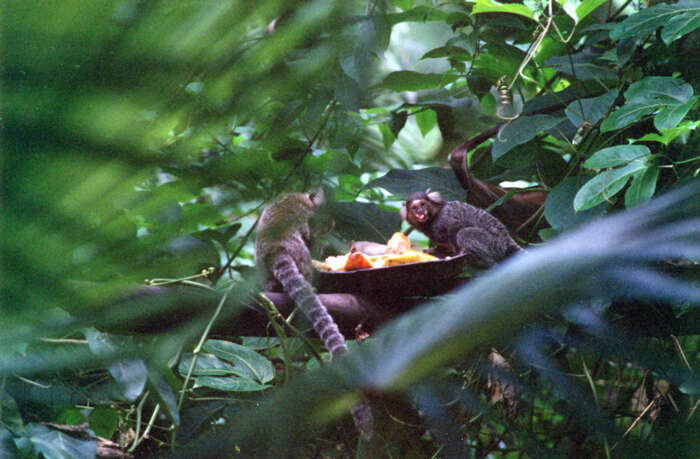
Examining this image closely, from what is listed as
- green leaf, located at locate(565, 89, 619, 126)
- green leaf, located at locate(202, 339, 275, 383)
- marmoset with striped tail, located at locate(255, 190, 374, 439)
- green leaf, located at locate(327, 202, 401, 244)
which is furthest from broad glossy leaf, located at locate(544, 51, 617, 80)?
green leaf, located at locate(202, 339, 275, 383)

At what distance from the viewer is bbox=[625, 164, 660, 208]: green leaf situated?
1117mm

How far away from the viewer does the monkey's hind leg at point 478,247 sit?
4.54 ft

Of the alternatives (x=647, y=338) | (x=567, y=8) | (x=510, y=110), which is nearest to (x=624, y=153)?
(x=567, y=8)

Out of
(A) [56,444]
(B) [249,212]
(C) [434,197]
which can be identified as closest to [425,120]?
(C) [434,197]

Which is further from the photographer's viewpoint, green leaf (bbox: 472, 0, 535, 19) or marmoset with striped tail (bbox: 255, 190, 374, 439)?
green leaf (bbox: 472, 0, 535, 19)

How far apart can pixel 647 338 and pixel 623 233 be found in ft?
0.21

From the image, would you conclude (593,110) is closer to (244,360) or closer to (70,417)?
(244,360)

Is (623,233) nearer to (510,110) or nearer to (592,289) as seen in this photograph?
(592,289)

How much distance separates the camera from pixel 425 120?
5.96 ft

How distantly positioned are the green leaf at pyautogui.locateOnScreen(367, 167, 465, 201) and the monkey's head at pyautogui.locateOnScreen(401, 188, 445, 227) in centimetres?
8

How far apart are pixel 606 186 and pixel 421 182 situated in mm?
628

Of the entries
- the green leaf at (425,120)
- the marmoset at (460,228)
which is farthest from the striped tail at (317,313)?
the green leaf at (425,120)

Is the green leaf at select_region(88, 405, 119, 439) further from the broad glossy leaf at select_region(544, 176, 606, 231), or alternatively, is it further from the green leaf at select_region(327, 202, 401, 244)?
the broad glossy leaf at select_region(544, 176, 606, 231)

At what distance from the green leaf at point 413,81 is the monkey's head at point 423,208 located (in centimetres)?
27
